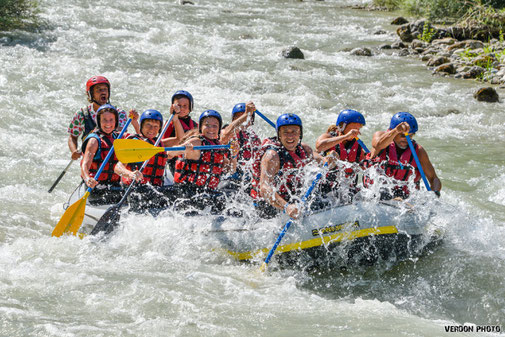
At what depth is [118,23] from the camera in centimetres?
1697

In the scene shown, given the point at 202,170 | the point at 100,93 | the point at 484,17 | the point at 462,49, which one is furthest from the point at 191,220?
the point at 484,17

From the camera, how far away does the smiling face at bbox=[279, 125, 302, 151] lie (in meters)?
5.55

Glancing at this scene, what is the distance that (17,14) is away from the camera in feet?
49.5

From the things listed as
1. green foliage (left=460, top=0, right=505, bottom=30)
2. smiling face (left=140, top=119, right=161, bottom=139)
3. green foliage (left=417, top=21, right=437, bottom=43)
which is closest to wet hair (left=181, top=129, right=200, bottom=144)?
smiling face (left=140, top=119, right=161, bottom=139)

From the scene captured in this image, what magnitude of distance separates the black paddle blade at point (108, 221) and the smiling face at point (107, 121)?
0.96m

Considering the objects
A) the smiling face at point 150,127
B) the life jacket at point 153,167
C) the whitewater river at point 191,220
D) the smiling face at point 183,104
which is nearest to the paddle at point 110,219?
the whitewater river at point 191,220

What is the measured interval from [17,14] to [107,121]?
10346mm

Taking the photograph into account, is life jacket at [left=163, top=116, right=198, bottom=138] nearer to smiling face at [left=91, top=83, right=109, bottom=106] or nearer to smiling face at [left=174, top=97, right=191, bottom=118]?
smiling face at [left=174, top=97, right=191, bottom=118]

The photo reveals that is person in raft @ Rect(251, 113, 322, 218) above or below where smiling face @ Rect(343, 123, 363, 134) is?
below

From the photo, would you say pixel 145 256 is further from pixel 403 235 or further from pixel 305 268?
pixel 403 235

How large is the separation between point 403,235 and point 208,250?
6.10 feet

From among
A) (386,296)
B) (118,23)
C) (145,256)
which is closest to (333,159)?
(386,296)

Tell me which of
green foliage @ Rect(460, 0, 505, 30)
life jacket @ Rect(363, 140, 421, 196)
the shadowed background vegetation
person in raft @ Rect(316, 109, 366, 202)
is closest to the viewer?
life jacket @ Rect(363, 140, 421, 196)

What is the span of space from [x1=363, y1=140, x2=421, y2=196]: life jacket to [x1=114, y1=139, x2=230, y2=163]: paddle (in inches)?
66.2
